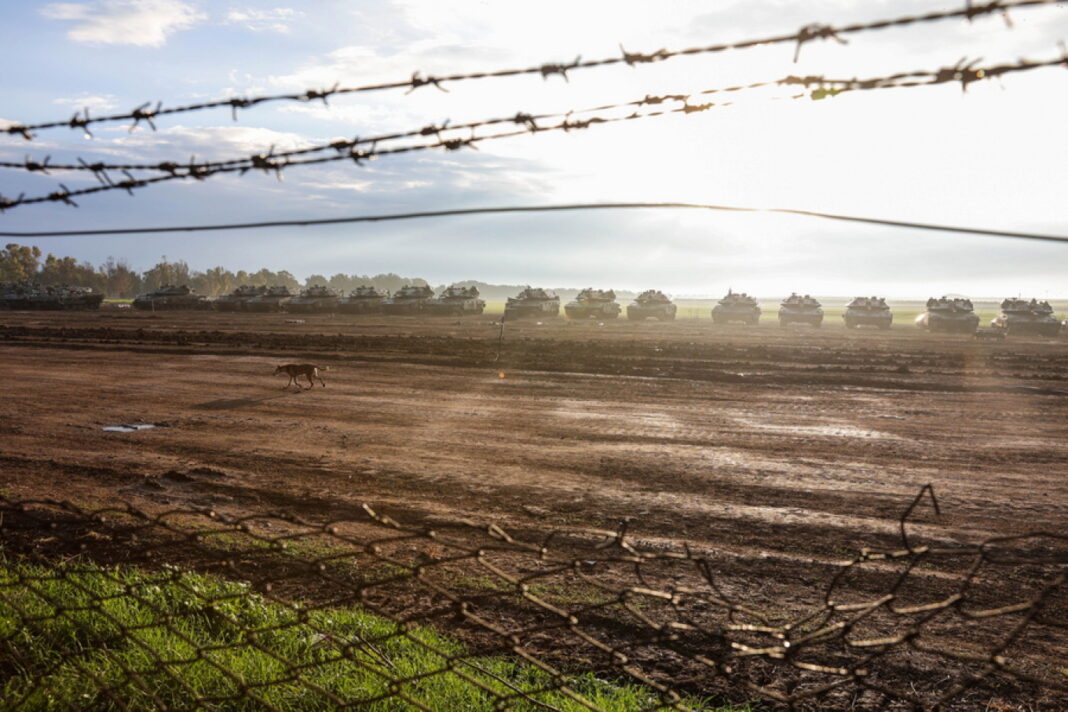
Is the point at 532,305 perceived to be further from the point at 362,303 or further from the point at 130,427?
the point at 130,427

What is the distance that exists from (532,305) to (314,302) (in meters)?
16.1

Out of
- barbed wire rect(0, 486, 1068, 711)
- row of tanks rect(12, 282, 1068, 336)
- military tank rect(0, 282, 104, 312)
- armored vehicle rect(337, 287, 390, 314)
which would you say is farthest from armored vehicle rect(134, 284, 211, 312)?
barbed wire rect(0, 486, 1068, 711)

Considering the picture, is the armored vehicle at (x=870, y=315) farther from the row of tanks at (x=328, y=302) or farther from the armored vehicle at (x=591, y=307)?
the row of tanks at (x=328, y=302)

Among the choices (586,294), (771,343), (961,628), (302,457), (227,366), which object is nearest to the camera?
(961,628)

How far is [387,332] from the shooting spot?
32.5 metres

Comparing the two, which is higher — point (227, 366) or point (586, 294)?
point (586, 294)

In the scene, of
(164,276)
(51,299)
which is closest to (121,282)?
(164,276)

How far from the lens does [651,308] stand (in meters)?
49.2

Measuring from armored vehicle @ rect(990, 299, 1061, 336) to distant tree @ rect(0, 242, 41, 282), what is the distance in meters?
120

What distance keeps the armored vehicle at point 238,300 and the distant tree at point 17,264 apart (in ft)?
237

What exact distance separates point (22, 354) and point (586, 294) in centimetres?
3330

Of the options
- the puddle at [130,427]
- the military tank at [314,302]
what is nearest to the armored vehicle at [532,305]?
the military tank at [314,302]

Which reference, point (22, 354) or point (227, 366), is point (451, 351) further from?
point (22, 354)

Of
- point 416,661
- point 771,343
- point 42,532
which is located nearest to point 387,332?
point 771,343
